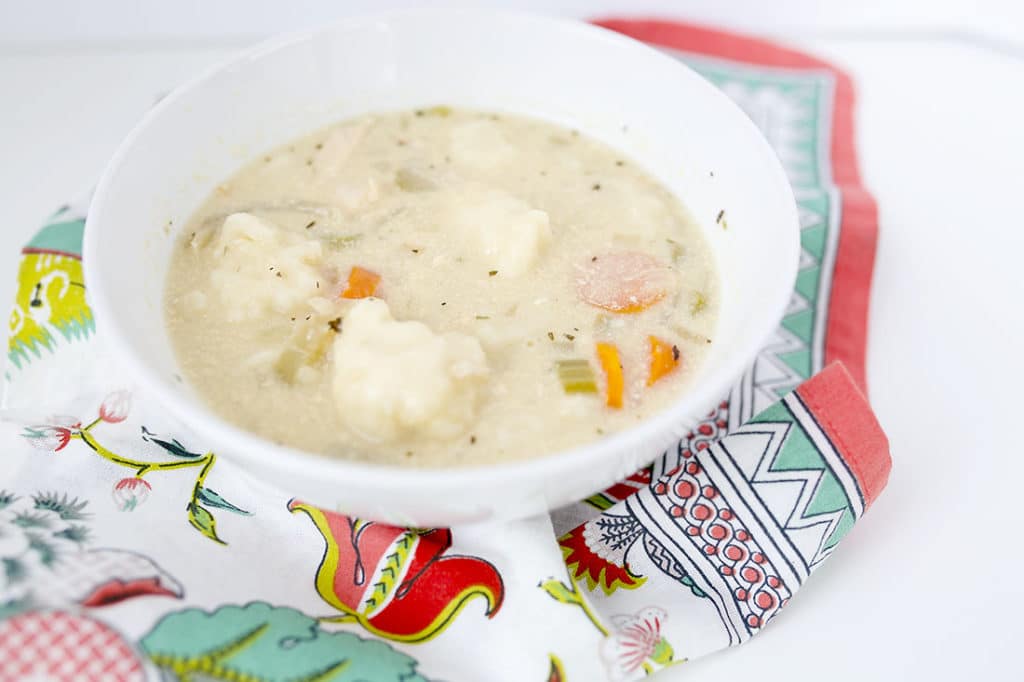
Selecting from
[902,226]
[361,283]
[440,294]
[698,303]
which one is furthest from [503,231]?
[902,226]

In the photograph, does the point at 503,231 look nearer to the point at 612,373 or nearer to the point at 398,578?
the point at 612,373

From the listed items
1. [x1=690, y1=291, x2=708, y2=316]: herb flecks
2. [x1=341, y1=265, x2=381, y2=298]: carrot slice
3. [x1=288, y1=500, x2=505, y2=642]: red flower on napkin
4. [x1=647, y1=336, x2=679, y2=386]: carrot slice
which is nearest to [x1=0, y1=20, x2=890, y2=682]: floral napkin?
[x1=288, y1=500, x2=505, y2=642]: red flower on napkin

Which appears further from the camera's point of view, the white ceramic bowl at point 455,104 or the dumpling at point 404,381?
the dumpling at point 404,381

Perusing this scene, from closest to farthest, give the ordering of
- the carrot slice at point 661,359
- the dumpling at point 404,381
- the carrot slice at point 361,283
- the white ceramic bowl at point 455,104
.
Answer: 1. the white ceramic bowl at point 455,104
2. the dumpling at point 404,381
3. the carrot slice at point 661,359
4. the carrot slice at point 361,283

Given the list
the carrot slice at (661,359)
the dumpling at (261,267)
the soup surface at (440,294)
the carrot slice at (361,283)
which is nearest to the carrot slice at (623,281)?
the soup surface at (440,294)

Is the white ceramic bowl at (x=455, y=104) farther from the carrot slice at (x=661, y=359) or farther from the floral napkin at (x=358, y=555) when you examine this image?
the floral napkin at (x=358, y=555)

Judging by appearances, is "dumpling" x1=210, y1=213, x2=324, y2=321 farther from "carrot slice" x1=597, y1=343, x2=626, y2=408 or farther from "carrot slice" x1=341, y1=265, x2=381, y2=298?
"carrot slice" x1=597, y1=343, x2=626, y2=408

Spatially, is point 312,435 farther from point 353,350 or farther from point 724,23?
point 724,23
